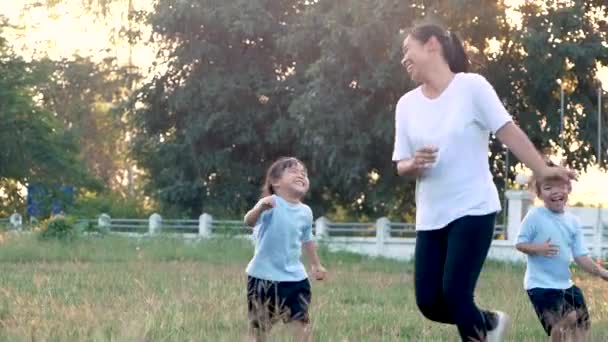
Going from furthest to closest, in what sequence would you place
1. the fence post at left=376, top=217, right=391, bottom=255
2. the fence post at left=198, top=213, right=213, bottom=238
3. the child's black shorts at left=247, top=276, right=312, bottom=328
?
the fence post at left=198, top=213, right=213, bottom=238 < the fence post at left=376, top=217, right=391, bottom=255 < the child's black shorts at left=247, top=276, right=312, bottom=328

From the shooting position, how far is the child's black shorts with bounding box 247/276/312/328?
7555 millimetres

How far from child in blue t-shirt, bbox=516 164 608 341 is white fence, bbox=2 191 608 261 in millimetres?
17834

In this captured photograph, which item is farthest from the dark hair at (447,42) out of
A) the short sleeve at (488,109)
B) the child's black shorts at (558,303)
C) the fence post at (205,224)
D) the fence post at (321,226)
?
the fence post at (205,224)

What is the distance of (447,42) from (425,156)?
2.32ft

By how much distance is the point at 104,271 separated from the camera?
57.7 ft

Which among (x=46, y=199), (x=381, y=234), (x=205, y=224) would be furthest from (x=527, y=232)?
(x=46, y=199)

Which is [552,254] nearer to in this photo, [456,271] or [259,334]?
[456,271]

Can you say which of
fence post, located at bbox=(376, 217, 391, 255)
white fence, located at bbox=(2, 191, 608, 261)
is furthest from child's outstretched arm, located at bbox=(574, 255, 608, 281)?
fence post, located at bbox=(376, 217, 391, 255)

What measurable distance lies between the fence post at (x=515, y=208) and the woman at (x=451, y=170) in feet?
69.3

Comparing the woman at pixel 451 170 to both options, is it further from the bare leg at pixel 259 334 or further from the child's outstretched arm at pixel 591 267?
the child's outstretched arm at pixel 591 267

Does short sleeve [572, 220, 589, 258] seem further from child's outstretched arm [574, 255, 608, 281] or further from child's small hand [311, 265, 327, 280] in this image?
child's small hand [311, 265, 327, 280]

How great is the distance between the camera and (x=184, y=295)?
11.7m

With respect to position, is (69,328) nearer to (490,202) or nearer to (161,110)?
(490,202)

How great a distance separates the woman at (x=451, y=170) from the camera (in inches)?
249
